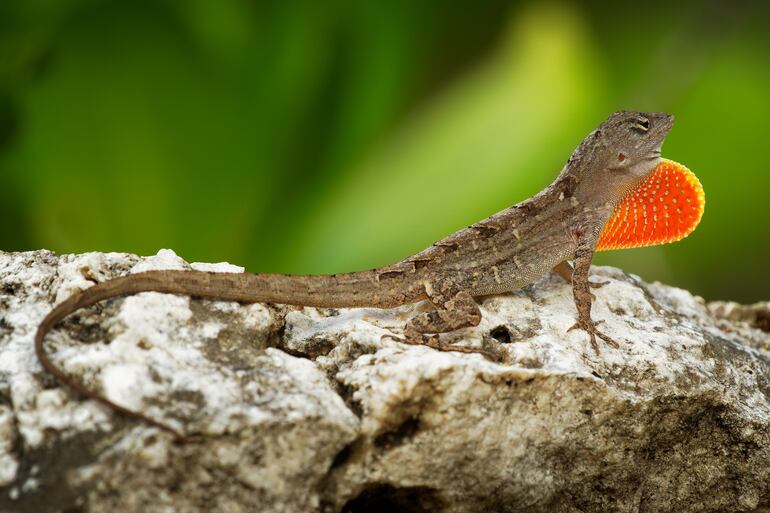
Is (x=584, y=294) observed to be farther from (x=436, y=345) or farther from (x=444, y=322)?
(x=436, y=345)

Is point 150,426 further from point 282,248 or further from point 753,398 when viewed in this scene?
point 282,248

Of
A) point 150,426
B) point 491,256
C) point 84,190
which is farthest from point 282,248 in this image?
point 150,426

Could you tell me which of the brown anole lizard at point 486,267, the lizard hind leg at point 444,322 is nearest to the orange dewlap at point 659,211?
the brown anole lizard at point 486,267

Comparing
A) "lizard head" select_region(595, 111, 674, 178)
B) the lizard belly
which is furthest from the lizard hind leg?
"lizard head" select_region(595, 111, 674, 178)

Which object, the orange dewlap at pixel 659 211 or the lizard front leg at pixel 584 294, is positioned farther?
the orange dewlap at pixel 659 211

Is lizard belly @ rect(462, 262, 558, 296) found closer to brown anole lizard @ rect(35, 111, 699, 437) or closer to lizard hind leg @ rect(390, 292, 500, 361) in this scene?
brown anole lizard @ rect(35, 111, 699, 437)

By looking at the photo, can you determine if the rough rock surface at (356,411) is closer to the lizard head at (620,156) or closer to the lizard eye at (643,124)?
the lizard head at (620,156)

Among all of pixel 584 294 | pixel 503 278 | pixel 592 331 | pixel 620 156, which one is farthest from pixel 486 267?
pixel 620 156

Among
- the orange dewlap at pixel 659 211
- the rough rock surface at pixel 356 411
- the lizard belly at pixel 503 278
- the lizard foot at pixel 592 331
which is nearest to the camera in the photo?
the rough rock surface at pixel 356 411
